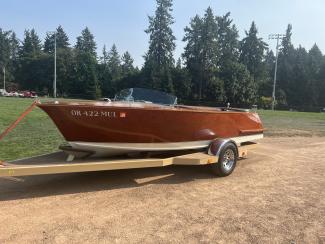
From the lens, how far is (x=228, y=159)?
7930 mm

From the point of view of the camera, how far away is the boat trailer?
226 inches

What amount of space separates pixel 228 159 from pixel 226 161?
9 cm

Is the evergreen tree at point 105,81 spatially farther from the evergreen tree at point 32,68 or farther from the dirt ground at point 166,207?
the dirt ground at point 166,207

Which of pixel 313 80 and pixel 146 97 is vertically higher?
pixel 313 80

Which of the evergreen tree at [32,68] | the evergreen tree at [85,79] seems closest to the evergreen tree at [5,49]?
the evergreen tree at [32,68]

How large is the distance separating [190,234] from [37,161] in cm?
303

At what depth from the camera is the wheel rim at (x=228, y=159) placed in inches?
307

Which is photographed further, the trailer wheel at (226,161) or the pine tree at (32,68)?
the pine tree at (32,68)

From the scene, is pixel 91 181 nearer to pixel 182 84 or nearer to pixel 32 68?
pixel 182 84

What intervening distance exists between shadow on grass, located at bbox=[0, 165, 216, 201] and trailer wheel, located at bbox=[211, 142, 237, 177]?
24cm

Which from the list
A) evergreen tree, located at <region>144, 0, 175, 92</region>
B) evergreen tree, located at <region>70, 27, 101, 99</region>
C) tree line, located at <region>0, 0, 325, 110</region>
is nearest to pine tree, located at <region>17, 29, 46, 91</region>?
tree line, located at <region>0, 0, 325, 110</region>

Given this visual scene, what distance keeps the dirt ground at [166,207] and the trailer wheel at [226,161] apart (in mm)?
154

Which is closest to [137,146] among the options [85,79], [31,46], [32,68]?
[85,79]

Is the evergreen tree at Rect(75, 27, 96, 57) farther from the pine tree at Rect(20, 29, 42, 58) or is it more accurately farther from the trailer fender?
the trailer fender
